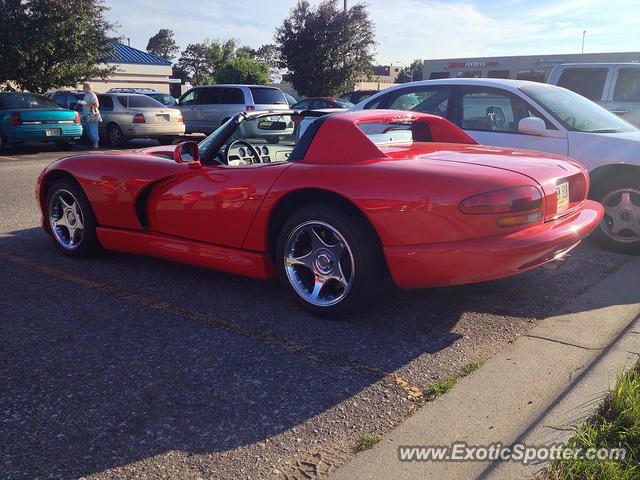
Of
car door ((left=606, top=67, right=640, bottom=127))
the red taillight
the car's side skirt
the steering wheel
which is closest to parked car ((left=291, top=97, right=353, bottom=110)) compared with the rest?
car door ((left=606, top=67, right=640, bottom=127))

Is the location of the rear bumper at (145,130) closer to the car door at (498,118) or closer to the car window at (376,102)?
the car window at (376,102)

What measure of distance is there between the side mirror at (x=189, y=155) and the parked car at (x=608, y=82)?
577 centimetres

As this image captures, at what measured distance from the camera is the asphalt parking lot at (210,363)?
231 centimetres

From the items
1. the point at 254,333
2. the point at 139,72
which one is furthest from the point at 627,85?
the point at 139,72

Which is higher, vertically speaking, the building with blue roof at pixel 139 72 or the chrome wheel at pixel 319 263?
the building with blue roof at pixel 139 72

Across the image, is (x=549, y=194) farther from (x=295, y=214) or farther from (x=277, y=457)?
(x=277, y=457)

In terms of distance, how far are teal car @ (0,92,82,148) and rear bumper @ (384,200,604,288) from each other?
42.4 ft

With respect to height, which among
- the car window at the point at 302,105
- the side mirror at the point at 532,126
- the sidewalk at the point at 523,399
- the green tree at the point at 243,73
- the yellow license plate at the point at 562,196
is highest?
the green tree at the point at 243,73

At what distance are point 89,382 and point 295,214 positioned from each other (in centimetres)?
151

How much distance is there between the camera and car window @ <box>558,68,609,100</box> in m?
8.14

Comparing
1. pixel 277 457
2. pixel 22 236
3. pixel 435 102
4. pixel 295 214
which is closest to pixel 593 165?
pixel 435 102

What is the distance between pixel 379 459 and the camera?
2.25m

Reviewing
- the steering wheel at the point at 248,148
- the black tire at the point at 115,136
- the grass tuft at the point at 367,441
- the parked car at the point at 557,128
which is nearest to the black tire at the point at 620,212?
the parked car at the point at 557,128

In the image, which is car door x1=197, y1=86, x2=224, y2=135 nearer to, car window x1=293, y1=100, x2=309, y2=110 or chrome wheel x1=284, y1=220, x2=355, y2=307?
car window x1=293, y1=100, x2=309, y2=110
